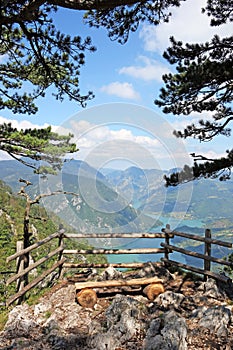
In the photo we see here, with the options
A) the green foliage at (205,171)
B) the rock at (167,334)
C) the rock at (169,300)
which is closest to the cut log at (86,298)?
the rock at (169,300)

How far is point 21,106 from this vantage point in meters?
7.79

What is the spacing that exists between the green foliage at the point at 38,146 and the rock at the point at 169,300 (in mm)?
4661

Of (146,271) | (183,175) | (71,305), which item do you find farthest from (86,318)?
(183,175)

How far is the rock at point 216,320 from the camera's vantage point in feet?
13.8

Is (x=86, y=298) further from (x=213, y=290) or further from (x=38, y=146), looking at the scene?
(x=38, y=146)

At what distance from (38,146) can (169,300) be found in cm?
505

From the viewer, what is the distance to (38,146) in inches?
300

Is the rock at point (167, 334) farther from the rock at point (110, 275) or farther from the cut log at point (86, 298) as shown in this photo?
the rock at point (110, 275)

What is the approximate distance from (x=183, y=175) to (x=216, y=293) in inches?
102

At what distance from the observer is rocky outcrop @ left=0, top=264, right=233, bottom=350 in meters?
3.93

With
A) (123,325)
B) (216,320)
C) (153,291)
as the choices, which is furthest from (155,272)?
(123,325)

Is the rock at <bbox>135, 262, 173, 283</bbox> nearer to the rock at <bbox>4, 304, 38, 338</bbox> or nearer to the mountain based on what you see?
the mountain

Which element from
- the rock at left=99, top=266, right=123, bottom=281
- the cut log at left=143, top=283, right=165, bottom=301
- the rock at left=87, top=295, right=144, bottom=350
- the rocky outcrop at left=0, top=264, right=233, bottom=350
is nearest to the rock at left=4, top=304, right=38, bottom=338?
the rocky outcrop at left=0, top=264, right=233, bottom=350

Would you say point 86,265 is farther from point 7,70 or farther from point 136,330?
point 7,70
